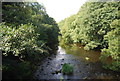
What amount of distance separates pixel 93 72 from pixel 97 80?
1.46m

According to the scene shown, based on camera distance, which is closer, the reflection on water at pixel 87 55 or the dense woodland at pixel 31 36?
the dense woodland at pixel 31 36

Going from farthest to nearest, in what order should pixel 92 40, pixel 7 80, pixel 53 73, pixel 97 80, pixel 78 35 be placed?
pixel 78 35
pixel 92 40
pixel 53 73
pixel 97 80
pixel 7 80

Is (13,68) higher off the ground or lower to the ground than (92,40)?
lower

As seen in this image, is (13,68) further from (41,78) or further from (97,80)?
(97,80)

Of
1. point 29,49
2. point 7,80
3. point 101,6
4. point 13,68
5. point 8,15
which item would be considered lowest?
point 7,80

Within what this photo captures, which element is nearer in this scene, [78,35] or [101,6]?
[101,6]

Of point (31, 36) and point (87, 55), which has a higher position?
point (31, 36)

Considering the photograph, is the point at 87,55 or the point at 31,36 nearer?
the point at 31,36

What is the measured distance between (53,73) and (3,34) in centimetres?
577

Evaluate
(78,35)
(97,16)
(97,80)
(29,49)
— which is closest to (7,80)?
(29,49)

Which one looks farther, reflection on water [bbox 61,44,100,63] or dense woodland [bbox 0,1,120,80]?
reflection on water [bbox 61,44,100,63]

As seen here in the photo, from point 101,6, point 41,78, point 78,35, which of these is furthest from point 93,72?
point 78,35

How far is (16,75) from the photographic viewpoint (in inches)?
273

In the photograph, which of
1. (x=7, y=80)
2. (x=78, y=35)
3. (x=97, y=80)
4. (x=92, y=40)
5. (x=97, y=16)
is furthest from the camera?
Answer: (x=78, y=35)
